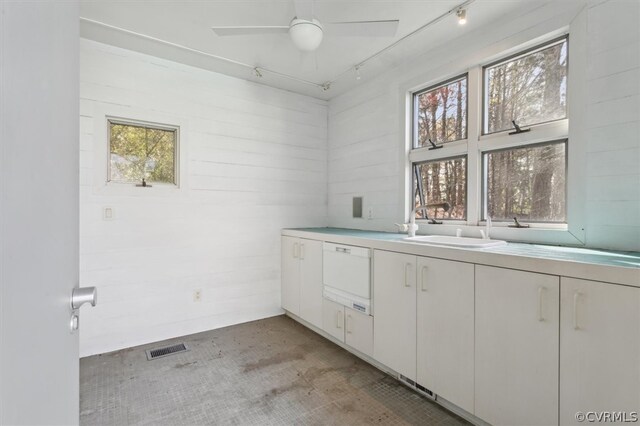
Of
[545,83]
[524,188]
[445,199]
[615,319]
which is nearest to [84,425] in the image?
[615,319]

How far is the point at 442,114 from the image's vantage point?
2980mm

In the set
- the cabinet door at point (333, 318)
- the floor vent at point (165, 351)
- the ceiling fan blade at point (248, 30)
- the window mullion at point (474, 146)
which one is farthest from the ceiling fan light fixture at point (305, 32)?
the floor vent at point (165, 351)

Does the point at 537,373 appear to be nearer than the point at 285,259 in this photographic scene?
Yes

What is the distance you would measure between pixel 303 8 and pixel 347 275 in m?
2.01

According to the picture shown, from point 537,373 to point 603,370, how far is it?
0.89ft

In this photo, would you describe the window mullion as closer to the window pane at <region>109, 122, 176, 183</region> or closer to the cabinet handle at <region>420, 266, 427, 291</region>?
the cabinet handle at <region>420, 266, 427, 291</region>

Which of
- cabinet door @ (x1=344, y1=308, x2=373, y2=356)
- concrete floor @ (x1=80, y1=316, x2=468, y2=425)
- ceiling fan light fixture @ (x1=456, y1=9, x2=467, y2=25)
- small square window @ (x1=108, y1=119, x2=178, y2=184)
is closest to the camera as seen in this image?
concrete floor @ (x1=80, y1=316, x2=468, y2=425)

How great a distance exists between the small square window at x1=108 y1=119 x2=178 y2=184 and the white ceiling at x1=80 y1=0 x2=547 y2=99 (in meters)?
0.74

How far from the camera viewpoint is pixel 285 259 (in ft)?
12.1

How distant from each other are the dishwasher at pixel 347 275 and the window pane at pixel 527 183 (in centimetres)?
118

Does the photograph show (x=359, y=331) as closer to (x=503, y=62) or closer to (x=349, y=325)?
(x=349, y=325)

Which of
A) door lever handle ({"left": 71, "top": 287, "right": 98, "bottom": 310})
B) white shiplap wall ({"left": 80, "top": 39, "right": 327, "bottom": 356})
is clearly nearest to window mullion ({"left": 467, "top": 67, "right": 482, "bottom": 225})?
white shiplap wall ({"left": 80, "top": 39, "right": 327, "bottom": 356})

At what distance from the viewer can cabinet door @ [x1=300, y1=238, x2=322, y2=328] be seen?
305cm

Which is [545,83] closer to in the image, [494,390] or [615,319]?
[615,319]
